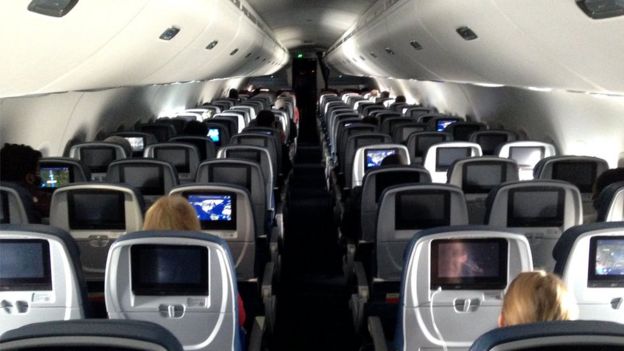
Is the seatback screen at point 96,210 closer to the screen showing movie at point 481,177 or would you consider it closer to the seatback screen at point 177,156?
the screen showing movie at point 481,177

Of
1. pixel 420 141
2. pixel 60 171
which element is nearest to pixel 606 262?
pixel 60 171

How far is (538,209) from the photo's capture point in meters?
5.73

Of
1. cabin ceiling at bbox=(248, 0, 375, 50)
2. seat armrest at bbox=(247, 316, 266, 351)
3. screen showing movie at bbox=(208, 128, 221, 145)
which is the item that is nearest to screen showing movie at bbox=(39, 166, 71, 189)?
seat armrest at bbox=(247, 316, 266, 351)

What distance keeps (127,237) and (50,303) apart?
1.90 ft

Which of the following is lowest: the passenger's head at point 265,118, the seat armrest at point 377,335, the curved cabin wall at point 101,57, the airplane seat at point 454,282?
the seat armrest at point 377,335

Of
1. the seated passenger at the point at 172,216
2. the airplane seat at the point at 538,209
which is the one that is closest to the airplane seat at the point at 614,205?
the airplane seat at the point at 538,209

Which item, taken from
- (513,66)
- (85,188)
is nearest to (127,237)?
(85,188)

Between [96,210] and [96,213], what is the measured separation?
2cm

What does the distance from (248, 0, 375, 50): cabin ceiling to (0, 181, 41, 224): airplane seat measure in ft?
29.4

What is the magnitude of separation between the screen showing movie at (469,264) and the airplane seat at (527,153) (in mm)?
5524

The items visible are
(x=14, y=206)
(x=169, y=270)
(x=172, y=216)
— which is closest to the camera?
(x=169, y=270)

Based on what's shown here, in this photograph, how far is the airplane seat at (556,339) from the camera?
2.05 meters

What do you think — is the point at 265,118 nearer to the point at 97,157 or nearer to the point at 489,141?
the point at 489,141

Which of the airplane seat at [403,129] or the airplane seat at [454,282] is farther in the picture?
the airplane seat at [403,129]
